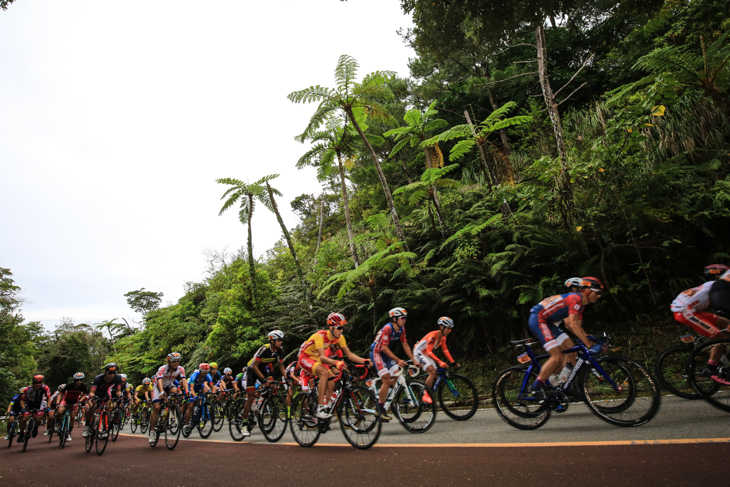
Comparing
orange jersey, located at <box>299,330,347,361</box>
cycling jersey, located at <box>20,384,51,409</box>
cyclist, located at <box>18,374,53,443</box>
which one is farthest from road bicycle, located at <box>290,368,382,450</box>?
cycling jersey, located at <box>20,384,51,409</box>

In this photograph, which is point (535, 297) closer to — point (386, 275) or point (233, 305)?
point (386, 275)

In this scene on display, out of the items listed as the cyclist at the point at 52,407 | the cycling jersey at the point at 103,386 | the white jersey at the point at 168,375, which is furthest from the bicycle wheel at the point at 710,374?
the cyclist at the point at 52,407

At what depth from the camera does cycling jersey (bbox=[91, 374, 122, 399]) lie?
32.9 feet

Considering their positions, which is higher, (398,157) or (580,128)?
(398,157)

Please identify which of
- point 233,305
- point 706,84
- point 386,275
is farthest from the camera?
point 233,305

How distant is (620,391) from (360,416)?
3522 millimetres

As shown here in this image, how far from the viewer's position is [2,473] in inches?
308

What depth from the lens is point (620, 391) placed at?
15.9 feet

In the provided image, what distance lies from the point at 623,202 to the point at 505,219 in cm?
446

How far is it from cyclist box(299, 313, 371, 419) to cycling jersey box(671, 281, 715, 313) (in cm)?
475

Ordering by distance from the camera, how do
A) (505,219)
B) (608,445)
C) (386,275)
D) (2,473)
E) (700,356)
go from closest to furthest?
1. (608,445)
2. (700,356)
3. (2,473)
4. (505,219)
5. (386,275)

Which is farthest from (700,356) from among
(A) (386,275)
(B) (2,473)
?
(B) (2,473)

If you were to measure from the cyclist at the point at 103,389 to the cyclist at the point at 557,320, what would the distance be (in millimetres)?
9941

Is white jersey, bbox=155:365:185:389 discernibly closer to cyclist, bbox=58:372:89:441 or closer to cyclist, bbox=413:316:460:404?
cyclist, bbox=58:372:89:441
